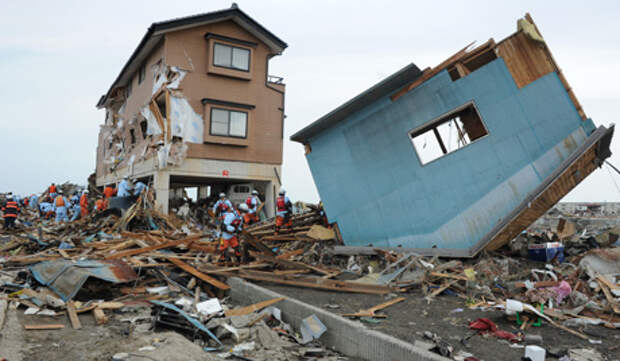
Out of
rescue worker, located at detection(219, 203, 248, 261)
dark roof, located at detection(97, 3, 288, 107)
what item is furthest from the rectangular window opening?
rescue worker, located at detection(219, 203, 248, 261)

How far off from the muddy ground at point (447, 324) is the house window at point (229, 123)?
13.2 metres

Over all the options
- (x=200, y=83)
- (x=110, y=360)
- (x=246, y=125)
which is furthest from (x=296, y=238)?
(x=200, y=83)

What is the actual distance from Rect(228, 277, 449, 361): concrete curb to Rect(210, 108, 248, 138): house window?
14.0 m

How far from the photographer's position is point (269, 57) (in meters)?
22.1

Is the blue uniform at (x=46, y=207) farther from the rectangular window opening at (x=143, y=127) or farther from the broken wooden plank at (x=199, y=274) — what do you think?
the broken wooden plank at (x=199, y=274)

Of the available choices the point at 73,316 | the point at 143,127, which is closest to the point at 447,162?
the point at 73,316

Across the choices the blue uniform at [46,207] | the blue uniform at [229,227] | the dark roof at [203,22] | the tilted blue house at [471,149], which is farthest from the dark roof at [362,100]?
the blue uniform at [46,207]

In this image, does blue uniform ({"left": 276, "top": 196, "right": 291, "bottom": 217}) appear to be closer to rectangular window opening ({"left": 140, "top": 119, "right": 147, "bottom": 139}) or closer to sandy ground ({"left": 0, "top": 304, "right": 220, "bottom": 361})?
sandy ground ({"left": 0, "top": 304, "right": 220, "bottom": 361})

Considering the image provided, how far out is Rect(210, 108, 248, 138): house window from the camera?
64.8 ft

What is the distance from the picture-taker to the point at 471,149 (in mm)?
9695

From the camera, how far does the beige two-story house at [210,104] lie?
18.9m

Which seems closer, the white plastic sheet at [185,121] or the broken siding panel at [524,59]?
the broken siding panel at [524,59]

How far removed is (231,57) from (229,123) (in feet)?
11.5

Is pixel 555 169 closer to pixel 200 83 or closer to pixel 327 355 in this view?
pixel 327 355
